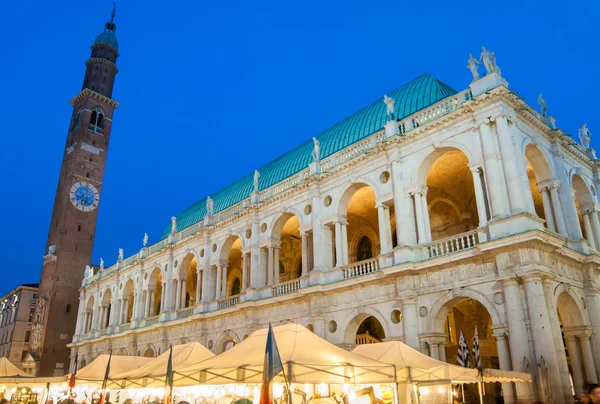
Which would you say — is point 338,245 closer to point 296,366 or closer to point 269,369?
point 296,366


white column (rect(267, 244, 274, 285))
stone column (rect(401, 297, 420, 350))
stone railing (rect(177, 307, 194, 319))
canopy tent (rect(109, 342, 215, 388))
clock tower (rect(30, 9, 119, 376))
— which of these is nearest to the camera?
canopy tent (rect(109, 342, 215, 388))

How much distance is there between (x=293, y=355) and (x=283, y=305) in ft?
52.0

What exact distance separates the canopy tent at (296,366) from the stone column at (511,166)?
379 inches

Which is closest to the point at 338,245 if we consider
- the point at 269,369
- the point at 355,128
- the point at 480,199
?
the point at 355,128

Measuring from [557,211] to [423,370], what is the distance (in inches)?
463

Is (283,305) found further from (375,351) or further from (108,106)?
(108,106)

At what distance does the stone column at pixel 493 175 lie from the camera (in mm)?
17922

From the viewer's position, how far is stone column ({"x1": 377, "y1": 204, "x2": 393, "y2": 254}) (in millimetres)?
21672

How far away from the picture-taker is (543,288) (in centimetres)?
1658

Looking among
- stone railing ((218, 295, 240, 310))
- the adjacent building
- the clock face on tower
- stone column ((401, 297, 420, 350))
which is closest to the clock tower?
the clock face on tower

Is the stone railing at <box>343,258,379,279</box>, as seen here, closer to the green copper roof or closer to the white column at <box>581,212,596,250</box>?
the green copper roof

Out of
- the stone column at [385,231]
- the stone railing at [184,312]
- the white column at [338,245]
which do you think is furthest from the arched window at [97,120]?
the stone column at [385,231]

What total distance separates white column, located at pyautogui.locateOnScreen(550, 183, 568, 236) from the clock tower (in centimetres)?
4959

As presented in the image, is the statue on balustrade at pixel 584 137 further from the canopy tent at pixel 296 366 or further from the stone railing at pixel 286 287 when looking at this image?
the canopy tent at pixel 296 366
